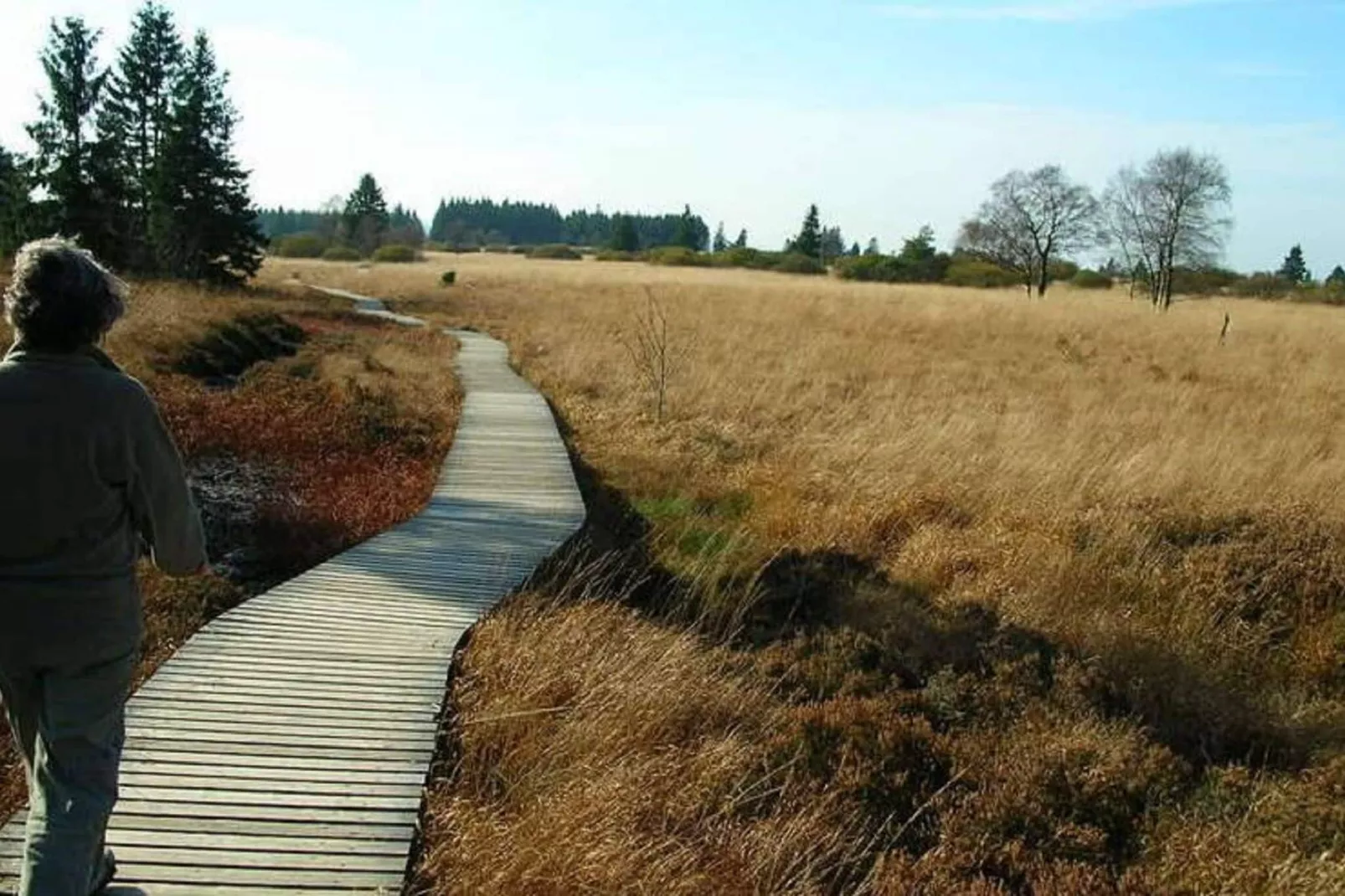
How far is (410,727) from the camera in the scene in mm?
5191

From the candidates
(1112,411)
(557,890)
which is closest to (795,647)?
(557,890)

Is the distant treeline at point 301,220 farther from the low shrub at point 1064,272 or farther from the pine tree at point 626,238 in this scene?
the low shrub at point 1064,272

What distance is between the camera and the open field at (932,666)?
202 inches

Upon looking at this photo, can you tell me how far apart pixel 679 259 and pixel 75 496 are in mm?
73463

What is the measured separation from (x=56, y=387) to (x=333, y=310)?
1222 inches

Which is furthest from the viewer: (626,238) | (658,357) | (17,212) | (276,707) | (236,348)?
(626,238)

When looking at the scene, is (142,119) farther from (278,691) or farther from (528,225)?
(528,225)

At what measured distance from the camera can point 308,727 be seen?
511 cm

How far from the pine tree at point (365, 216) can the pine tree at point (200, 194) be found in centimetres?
5413

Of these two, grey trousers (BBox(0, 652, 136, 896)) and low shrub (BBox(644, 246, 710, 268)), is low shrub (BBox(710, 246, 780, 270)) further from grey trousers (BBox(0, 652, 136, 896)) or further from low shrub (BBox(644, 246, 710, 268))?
grey trousers (BBox(0, 652, 136, 896))

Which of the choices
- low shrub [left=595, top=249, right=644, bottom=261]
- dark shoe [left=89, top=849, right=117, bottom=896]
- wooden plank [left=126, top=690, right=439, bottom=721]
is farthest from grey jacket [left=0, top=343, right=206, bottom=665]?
low shrub [left=595, top=249, right=644, bottom=261]

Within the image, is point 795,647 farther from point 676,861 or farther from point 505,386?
point 505,386

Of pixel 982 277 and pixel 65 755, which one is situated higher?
pixel 982 277

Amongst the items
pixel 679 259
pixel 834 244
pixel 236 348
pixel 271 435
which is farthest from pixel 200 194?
pixel 834 244
